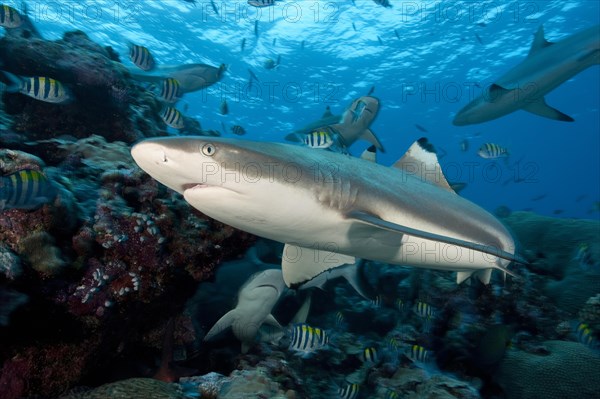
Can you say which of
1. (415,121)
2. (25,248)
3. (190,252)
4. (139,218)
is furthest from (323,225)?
(415,121)

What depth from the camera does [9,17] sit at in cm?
611

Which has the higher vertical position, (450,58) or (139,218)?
(450,58)

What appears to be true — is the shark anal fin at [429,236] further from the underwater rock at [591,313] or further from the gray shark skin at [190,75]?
the gray shark skin at [190,75]

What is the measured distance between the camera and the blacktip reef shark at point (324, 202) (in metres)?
2.35

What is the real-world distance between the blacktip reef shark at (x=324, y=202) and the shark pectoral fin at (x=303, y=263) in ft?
0.04

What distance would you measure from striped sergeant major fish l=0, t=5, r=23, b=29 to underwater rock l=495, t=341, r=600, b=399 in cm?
1042

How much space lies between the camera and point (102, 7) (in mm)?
23516

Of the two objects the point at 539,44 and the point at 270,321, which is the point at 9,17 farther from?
the point at 539,44

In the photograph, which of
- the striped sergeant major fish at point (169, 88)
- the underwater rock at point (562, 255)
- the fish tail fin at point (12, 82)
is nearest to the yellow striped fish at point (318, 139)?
the striped sergeant major fish at point (169, 88)

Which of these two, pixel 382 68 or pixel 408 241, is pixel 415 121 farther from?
pixel 408 241

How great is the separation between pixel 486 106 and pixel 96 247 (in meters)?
8.83

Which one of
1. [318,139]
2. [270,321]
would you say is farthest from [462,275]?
[318,139]

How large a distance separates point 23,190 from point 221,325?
3.08 metres

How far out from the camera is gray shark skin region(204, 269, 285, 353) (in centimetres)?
493
